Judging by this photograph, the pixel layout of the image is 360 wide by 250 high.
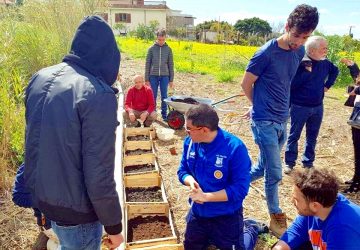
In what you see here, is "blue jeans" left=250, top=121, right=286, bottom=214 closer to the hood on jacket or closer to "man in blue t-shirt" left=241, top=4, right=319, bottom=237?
"man in blue t-shirt" left=241, top=4, right=319, bottom=237

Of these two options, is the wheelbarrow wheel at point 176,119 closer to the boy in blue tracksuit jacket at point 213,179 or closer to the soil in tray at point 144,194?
the soil in tray at point 144,194

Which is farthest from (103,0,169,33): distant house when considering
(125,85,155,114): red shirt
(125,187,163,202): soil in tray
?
(125,187,163,202): soil in tray

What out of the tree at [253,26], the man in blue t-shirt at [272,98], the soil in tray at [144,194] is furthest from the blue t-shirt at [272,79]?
the tree at [253,26]

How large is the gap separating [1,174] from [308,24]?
358 centimetres

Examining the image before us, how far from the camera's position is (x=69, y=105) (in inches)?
71.1

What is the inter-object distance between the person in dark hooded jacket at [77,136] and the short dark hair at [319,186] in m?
1.09

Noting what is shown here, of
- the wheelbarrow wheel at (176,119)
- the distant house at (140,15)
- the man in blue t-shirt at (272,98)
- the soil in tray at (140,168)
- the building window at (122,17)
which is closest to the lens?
the man in blue t-shirt at (272,98)

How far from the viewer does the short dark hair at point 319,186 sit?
6.95 ft

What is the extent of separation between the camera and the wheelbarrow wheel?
292 inches

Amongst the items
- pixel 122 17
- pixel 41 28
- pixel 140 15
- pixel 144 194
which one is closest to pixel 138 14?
pixel 140 15

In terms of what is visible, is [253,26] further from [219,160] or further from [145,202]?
[219,160]

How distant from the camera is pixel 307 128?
5.33m

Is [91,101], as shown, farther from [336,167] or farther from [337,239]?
[336,167]

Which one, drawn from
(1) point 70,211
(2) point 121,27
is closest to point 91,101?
(1) point 70,211
